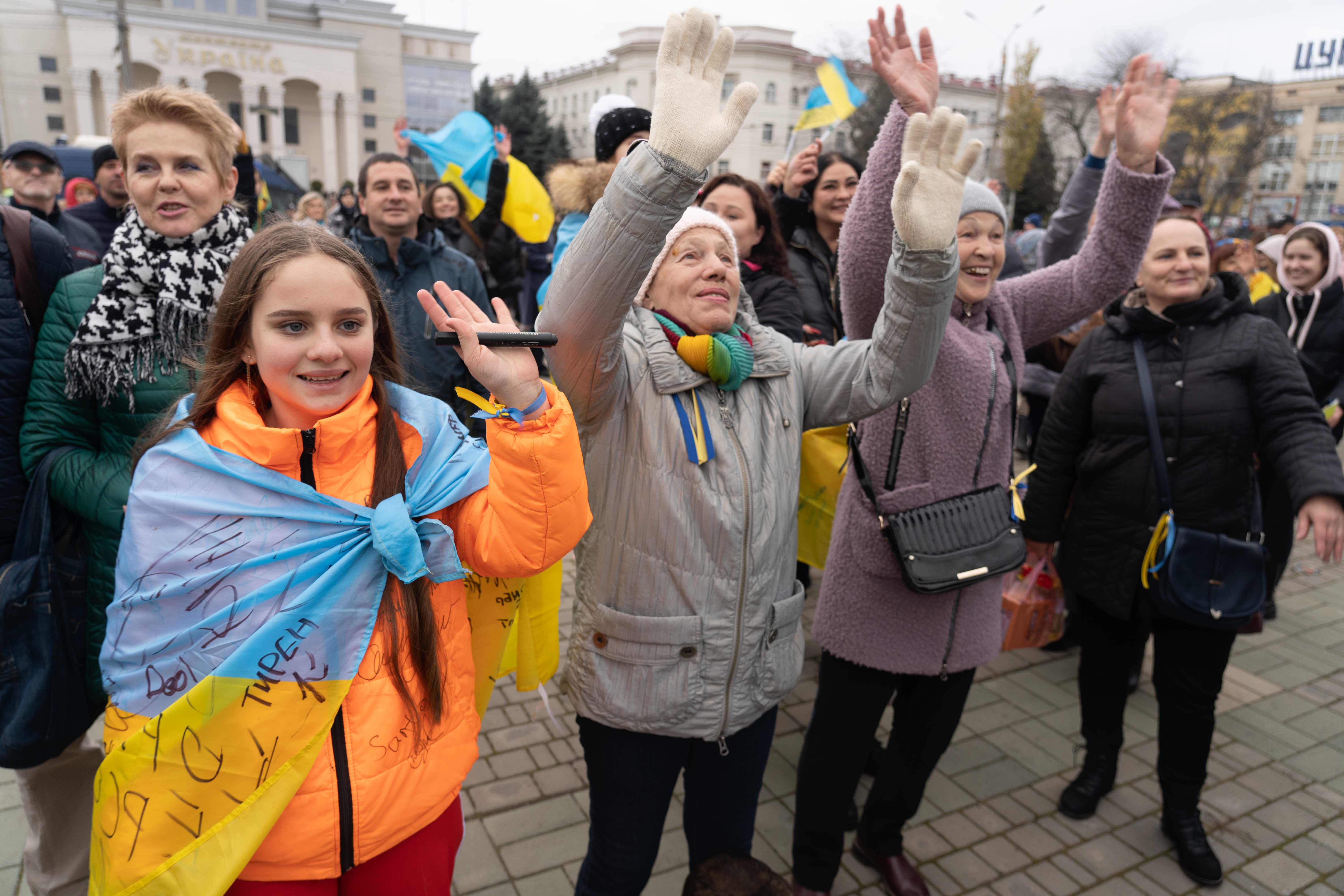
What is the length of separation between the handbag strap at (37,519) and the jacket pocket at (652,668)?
4.73 ft

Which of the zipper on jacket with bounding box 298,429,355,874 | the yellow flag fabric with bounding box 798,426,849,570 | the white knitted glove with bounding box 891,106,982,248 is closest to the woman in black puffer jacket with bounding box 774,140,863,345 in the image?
the yellow flag fabric with bounding box 798,426,849,570

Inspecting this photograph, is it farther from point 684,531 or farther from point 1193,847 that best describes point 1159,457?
point 684,531

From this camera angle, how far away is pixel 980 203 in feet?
8.11

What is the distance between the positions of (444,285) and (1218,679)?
288 cm

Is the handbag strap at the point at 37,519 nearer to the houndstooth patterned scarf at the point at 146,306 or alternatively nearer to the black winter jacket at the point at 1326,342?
the houndstooth patterned scarf at the point at 146,306

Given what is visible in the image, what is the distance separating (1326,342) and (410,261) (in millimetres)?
5323

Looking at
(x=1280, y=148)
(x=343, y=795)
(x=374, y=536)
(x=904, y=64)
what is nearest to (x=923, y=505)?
(x=904, y=64)

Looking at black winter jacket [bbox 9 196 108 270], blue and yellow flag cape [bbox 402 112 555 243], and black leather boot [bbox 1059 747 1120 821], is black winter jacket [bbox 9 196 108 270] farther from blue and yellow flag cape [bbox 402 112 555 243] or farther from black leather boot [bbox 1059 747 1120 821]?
black leather boot [bbox 1059 747 1120 821]

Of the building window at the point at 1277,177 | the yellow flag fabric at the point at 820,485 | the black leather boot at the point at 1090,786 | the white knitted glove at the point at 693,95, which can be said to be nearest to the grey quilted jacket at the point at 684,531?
the white knitted glove at the point at 693,95

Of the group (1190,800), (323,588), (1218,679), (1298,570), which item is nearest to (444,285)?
(323,588)

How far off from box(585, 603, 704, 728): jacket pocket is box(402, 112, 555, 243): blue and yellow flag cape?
5.03m

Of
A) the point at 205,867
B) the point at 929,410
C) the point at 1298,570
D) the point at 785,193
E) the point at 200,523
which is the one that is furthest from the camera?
the point at 1298,570

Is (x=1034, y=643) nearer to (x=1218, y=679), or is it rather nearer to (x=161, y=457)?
(x=1218, y=679)

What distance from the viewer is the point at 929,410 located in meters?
2.37
